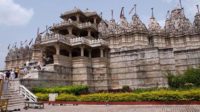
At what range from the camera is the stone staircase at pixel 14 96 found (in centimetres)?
1769

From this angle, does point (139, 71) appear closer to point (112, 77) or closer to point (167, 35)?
point (112, 77)

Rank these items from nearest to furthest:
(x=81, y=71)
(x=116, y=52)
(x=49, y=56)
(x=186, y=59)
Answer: (x=81, y=71), (x=186, y=59), (x=116, y=52), (x=49, y=56)

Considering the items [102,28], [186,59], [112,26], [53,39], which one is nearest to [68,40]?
[53,39]

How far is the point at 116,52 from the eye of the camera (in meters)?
33.9

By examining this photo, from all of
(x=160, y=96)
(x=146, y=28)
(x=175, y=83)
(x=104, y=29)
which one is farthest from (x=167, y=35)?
(x=160, y=96)

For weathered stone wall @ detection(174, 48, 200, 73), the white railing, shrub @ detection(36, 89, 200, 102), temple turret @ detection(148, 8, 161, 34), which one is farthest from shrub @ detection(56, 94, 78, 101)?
temple turret @ detection(148, 8, 161, 34)

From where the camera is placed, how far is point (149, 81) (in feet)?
99.7

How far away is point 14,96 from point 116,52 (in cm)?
1818

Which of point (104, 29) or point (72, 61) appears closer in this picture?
point (72, 61)

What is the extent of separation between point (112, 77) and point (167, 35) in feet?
45.9

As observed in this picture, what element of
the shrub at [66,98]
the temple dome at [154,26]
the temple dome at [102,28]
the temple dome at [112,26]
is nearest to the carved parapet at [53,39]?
the temple dome at [102,28]

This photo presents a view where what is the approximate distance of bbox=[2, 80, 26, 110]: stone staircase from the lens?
17.7 meters

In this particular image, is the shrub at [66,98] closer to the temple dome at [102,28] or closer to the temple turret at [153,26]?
the temple dome at [102,28]

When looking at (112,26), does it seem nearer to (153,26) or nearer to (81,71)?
(153,26)
